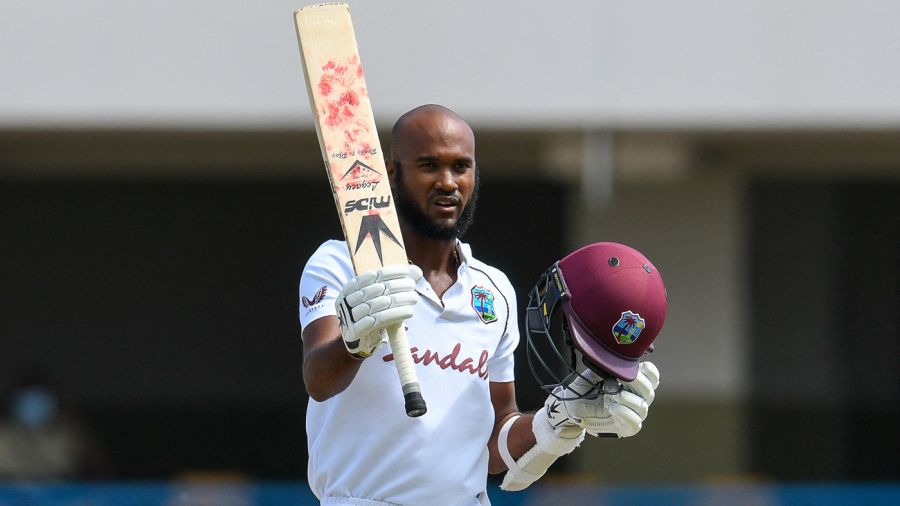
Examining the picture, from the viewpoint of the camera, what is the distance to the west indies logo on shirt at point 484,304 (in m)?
2.99

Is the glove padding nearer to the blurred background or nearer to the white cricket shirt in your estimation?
the white cricket shirt

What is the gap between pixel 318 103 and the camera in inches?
112

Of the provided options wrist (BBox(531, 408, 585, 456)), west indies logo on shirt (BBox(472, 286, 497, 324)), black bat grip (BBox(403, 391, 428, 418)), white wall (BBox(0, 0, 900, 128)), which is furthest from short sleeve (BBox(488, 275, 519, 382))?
Answer: white wall (BBox(0, 0, 900, 128))

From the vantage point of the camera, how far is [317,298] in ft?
9.27

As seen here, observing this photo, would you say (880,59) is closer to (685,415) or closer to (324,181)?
(685,415)

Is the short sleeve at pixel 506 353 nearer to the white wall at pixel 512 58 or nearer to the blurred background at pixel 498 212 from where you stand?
the blurred background at pixel 498 212

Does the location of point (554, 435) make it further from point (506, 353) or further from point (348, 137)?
point (348, 137)

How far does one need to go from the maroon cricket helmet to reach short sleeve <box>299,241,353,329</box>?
0.41 metres

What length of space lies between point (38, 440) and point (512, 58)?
13.3ft

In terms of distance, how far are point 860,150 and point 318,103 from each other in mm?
6924

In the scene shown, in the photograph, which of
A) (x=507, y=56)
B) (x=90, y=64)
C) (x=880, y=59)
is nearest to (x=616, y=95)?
(x=507, y=56)

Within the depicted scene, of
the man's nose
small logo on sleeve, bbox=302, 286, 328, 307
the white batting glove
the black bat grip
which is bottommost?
the black bat grip

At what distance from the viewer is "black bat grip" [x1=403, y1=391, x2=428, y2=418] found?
2547 mm

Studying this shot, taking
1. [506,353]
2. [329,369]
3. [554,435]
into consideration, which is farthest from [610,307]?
[329,369]
